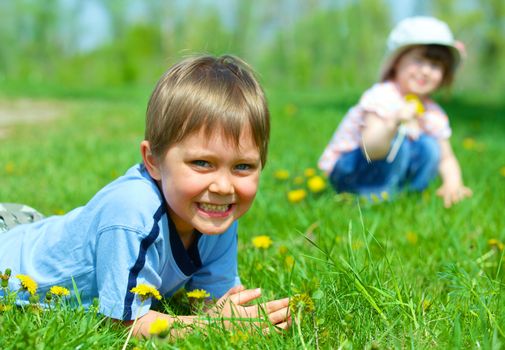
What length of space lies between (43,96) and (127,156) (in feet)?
16.0

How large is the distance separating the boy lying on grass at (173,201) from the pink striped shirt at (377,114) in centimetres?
155

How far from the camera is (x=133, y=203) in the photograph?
1717 millimetres

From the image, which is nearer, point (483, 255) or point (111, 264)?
point (111, 264)

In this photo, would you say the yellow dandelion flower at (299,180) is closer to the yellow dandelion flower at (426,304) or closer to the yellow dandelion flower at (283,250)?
the yellow dandelion flower at (283,250)

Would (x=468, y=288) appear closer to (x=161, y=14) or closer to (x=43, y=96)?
(x=43, y=96)

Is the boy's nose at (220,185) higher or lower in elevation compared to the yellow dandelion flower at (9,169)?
higher

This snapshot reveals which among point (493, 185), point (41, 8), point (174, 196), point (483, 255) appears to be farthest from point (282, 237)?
point (41, 8)

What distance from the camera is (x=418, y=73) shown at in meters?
3.39

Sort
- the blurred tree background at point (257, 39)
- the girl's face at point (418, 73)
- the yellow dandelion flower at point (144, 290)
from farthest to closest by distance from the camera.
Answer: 1. the blurred tree background at point (257, 39)
2. the girl's face at point (418, 73)
3. the yellow dandelion flower at point (144, 290)

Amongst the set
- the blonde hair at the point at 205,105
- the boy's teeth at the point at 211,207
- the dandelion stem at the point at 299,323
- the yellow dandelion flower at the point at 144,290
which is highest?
the blonde hair at the point at 205,105

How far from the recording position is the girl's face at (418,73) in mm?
3391

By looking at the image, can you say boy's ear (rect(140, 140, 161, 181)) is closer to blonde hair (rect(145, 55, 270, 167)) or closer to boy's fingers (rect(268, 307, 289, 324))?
blonde hair (rect(145, 55, 270, 167))

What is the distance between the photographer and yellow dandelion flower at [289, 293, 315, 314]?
152 cm

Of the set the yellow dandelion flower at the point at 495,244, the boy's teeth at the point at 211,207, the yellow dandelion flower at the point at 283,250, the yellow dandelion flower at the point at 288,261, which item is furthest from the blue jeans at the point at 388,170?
the boy's teeth at the point at 211,207
